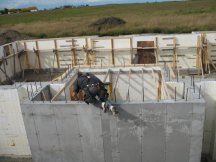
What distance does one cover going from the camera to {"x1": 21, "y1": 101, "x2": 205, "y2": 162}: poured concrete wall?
5926 millimetres

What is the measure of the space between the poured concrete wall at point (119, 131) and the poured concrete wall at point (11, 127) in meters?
1.56

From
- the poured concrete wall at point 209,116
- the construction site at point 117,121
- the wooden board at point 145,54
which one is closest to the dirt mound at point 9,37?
the wooden board at point 145,54

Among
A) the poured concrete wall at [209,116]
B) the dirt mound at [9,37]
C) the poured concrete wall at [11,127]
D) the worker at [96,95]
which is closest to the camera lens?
the worker at [96,95]

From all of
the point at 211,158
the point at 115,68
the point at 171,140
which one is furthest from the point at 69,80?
the point at 211,158

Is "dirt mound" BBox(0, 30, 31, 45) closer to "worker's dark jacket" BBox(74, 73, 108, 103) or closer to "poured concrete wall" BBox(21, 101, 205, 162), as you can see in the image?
"poured concrete wall" BBox(21, 101, 205, 162)

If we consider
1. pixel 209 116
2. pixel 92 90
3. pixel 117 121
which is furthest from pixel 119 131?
pixel 209 116

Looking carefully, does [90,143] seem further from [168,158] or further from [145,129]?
[168,158]

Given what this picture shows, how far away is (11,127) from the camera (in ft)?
26.6

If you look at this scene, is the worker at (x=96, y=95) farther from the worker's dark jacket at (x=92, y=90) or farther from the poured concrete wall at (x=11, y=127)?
the poured concrete wall at (x=11, y=127)

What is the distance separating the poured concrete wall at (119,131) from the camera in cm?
→ 593

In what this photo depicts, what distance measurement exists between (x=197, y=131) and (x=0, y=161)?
624 cm

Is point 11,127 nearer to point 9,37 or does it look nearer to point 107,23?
point 9,37

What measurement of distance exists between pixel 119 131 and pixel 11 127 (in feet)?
12.7

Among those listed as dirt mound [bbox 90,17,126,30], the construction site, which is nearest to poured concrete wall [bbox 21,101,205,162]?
the construction site
